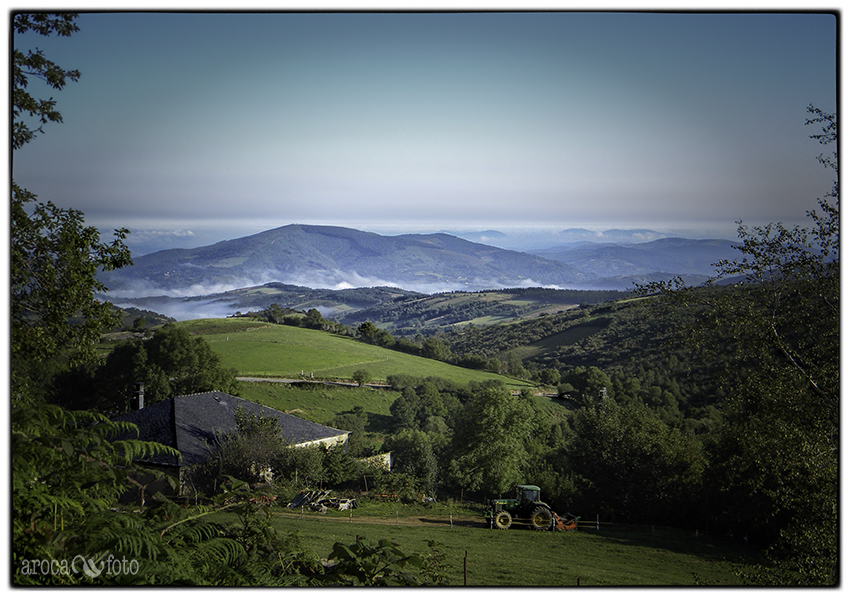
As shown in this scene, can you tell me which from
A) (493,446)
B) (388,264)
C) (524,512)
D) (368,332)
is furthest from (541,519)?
(388,264)

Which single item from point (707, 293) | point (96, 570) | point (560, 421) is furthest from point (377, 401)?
point (96, 570)

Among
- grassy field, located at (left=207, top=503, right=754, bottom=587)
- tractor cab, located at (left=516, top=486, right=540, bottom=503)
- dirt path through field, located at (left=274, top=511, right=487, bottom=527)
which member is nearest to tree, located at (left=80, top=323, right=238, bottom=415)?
dirt path through field, located at (left=274, top=511, right=487, bottom=527)

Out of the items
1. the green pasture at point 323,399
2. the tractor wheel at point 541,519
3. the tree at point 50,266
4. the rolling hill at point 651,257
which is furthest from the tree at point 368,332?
the tree at point 50,266

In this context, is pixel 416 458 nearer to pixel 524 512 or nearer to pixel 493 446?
pixel 493 446

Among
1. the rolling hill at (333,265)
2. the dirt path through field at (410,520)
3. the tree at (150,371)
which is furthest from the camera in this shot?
the tree at (150,371)

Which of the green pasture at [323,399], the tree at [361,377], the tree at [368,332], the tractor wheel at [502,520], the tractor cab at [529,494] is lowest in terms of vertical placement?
the green pasture at [323,399]

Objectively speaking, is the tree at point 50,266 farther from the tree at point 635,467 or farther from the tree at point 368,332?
the tree at point 368,332

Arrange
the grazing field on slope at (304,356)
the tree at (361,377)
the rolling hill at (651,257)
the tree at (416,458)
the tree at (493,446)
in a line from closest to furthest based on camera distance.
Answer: the rolling hill at (651,257) → the tree at (493,446) → the tree at (416,458) → the tree at (361,377) → the grazing field on slope at (304,356)
